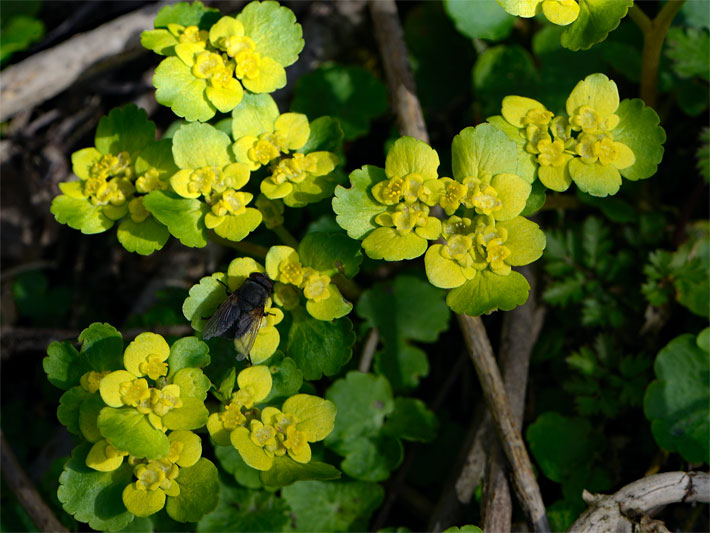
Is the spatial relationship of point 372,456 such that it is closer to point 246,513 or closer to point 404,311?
point 246,513

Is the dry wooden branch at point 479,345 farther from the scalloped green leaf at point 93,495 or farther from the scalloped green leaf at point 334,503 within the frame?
the scalloped green leaf at point 93,495

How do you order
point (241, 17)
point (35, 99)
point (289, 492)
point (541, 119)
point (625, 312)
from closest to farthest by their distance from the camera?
1. point (541, 119)
2. point (241, 17)
3. point (289, 492)
4. point (625, 312)
5. point (35, 99)

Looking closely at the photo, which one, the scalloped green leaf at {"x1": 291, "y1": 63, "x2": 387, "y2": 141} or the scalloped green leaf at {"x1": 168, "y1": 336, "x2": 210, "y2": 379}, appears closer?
the scalloped green leaf at {"x1": 168, "y1": 336, "x2": 210, "y2": 379}

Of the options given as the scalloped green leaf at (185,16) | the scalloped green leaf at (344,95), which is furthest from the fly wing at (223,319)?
the scalloped green leaf at (344,95)

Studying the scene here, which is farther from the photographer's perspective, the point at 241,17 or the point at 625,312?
the point at 625,312

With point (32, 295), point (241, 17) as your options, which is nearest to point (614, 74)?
point (241, 17)

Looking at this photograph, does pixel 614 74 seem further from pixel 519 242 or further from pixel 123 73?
pixel 123 73

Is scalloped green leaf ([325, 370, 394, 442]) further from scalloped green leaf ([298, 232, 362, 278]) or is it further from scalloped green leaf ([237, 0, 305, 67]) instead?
scalloped green leaf ([237, 0, 305, 67])

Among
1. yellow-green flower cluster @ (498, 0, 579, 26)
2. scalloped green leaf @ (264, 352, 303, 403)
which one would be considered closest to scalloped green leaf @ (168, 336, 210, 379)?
scalloped green leaf @ (264, 352, 303, 403)
